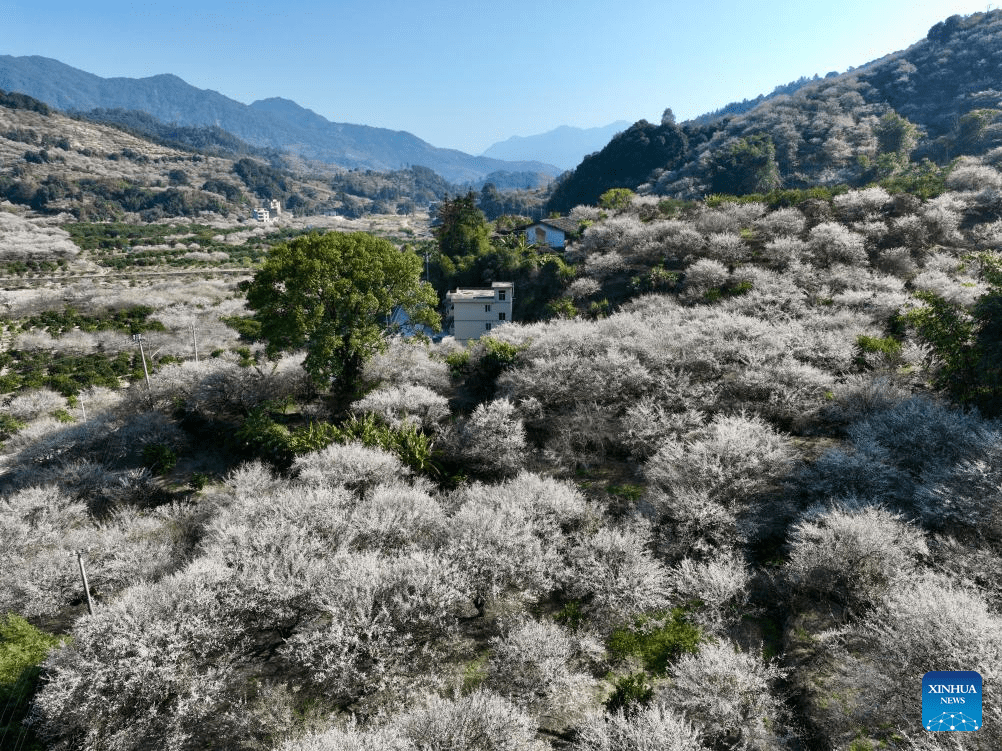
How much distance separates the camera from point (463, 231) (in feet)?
206

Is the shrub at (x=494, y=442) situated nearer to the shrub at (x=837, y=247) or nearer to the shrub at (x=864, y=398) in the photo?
the shrub at (x=864, y=398)

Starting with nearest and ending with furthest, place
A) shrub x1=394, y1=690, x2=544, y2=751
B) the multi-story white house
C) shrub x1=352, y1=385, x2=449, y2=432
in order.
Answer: shrub x1=394, y1=690, x2=544, y2=751 < shrub x1=352, y1=385, x2=449, y2=432 < the multi-story white house

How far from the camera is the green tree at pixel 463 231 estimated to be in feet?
206

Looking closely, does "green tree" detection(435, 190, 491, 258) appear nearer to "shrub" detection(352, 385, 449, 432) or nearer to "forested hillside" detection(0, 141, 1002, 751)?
"forested hillside" detection(0, 141, 1002, 751)

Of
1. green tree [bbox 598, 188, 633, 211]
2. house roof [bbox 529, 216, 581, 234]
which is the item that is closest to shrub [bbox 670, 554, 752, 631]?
house roof [bbox 529, 216, 581, 234]

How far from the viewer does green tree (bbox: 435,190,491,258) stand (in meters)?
62.8

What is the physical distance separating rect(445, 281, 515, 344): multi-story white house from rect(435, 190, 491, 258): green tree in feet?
46.2

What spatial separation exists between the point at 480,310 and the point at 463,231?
17.7 m

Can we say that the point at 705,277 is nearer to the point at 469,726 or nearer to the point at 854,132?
the point at 469,726

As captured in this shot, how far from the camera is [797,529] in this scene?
14531 millimetres

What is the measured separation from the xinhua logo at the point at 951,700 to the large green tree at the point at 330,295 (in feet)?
76.7

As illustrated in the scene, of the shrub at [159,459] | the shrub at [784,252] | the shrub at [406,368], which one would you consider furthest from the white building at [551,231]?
the shrub at [159,459]

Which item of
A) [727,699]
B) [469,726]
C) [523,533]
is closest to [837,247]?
[523,533]

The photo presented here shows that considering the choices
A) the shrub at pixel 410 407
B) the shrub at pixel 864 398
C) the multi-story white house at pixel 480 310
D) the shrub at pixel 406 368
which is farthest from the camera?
the multi-story white house at pixel 480 310
